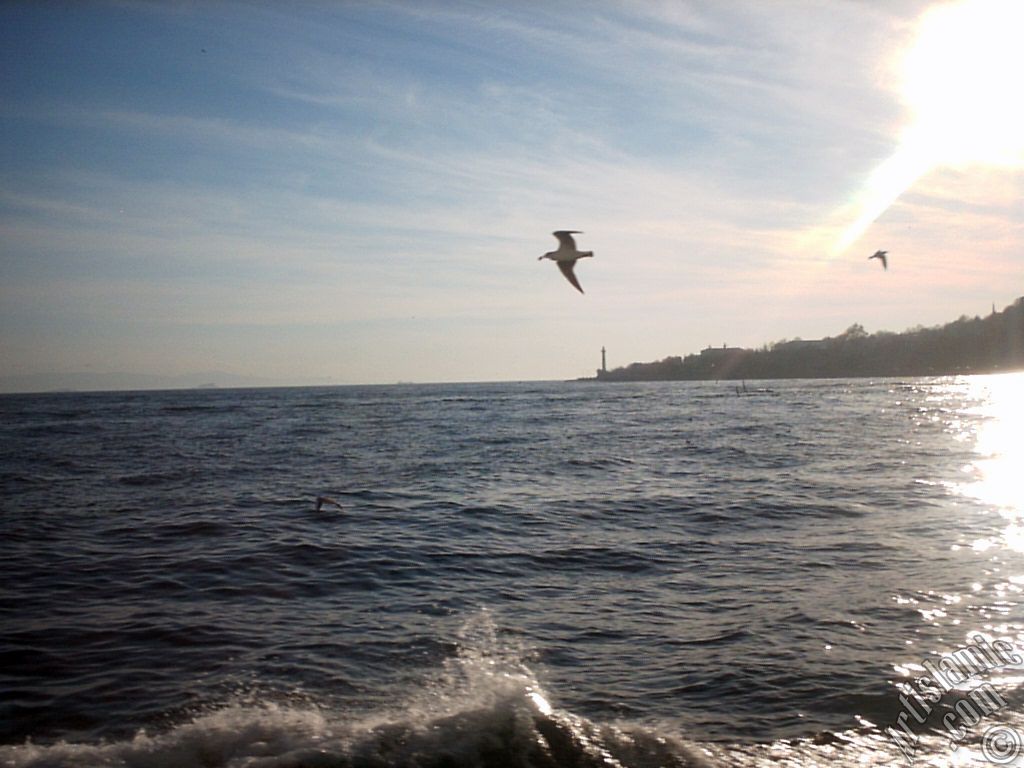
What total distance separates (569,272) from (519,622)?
5959 mm

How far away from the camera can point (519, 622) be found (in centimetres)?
926

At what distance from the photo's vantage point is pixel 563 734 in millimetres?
6438

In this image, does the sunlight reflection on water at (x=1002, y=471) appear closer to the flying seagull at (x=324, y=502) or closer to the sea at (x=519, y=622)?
the sea at (x=519, y=622)

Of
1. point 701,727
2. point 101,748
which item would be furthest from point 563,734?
point 101,748

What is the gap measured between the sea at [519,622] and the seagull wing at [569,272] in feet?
13.7

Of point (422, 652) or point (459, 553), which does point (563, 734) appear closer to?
point (422, 652)

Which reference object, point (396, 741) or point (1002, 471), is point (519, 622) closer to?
point (396, 741)

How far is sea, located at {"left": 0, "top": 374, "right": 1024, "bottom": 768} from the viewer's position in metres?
6.38

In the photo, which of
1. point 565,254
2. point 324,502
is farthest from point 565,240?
point 324,502

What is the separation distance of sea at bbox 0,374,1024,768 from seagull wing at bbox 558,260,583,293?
418 centimetres

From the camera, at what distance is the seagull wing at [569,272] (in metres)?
12.5

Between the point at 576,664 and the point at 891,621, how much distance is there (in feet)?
12.1

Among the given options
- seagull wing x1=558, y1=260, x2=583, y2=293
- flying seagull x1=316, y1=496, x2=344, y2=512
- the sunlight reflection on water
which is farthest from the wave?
flying seagull x1=316, y1=496, x2=344, y2=512

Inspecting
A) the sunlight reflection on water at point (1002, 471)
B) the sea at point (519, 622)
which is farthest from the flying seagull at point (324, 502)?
the sunlight reflection on water at point (1002, 471)
